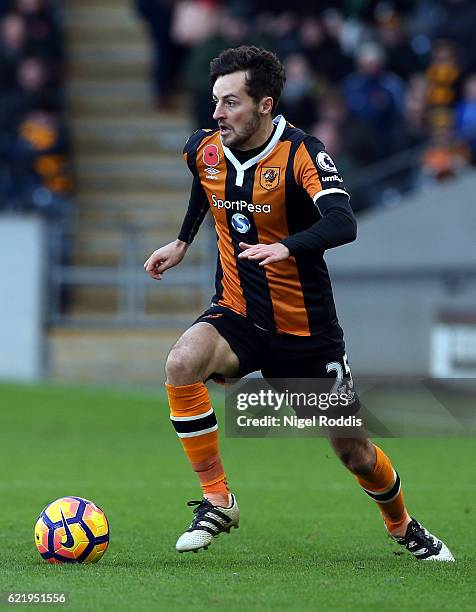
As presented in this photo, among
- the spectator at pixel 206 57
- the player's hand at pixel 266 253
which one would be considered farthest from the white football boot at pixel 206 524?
the spectator at pixel 206 57

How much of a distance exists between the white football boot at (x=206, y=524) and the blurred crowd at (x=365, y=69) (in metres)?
10.1

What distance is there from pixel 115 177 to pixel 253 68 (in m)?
14.0

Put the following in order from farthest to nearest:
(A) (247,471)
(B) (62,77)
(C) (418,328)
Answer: (B) (62,77), (C) (418,328), (A) (247,471)

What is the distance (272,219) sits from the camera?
22.1ft

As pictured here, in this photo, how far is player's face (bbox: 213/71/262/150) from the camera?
6664 millimetres

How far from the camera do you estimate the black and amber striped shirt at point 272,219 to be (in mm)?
6684

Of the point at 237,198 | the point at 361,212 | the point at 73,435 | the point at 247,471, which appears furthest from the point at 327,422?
the point at 361,212

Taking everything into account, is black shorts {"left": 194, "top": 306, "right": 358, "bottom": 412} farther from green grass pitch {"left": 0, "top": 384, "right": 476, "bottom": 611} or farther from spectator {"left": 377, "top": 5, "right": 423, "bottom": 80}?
spectator {"left": 377, "top": 5, "right": 423, "bottom": 80}

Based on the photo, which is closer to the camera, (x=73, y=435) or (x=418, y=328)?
(x=73, y=435)

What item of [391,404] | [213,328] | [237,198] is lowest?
[391,404]

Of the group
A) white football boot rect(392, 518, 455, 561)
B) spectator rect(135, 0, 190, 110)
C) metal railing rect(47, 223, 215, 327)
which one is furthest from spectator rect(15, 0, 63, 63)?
white football boot rect(392, 518, 455, 561)

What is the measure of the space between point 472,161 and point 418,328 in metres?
2.08

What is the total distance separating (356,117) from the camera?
Answer: 17250mm

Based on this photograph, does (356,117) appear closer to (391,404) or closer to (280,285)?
(391,404)
